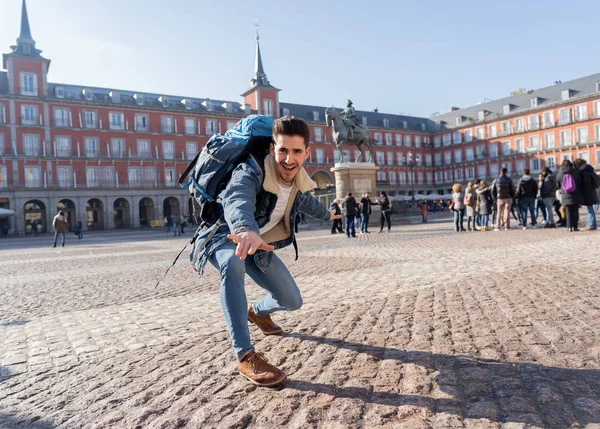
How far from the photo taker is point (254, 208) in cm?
233

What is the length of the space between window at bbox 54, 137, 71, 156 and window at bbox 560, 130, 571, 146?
5290cm

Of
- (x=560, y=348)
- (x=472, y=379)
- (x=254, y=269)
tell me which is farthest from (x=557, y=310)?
(x=254, y=269)

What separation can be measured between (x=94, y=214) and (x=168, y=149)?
32.4ft

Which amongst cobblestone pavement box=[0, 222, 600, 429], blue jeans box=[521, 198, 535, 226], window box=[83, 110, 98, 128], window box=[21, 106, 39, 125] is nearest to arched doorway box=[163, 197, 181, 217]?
window box=[83, 110, 98, 128]

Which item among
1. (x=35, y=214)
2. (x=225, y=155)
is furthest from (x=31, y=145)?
(x=225, y=155)

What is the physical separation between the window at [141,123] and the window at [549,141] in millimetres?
45471

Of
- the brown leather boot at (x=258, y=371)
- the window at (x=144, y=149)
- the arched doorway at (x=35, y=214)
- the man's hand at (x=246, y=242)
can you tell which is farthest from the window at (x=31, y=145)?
the man's hand at (x=246, y=242)

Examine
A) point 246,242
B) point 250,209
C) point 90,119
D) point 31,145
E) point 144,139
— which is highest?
point 90,119

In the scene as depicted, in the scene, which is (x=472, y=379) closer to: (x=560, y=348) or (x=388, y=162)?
(x=560, y=348)

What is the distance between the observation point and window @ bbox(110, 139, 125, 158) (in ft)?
146

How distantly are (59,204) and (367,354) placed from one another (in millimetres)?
44967

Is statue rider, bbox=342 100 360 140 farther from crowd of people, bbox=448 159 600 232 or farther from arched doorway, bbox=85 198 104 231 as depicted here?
arched doorway, bbox=85 198 104 231

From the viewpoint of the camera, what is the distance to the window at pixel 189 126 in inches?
1922

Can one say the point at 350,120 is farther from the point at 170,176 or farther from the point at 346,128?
the point at 170,176
